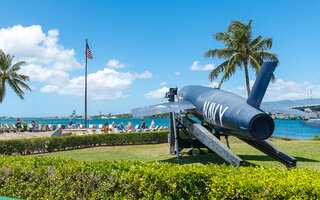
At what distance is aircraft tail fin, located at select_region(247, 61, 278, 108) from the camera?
25.5 feet

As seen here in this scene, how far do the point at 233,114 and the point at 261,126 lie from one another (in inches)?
40.8

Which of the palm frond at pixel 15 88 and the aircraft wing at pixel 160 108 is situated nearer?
the aircraft wing at pixel 160 108

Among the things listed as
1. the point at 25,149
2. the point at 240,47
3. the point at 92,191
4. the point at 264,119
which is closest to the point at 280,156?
the point at 264,119

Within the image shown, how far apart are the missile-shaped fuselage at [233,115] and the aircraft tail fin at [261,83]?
0.25 m

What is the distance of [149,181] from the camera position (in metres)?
5.02

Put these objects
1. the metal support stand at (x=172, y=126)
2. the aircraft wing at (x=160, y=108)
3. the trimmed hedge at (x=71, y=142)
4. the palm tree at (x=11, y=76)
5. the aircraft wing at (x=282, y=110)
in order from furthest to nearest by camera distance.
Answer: the palm tree at (x=11, y=76) → the trimmed hedge at (x=71, y=142) → the metal support stand at (x=172, y=126) → the aircraft wing at (x=160, y=108) → the aircraft wing at (x=282, y=110)

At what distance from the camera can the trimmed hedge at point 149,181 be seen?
4.30 meters

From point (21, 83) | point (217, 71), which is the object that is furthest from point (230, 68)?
point (21, 83)

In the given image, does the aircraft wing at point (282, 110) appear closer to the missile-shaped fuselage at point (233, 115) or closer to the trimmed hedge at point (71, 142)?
the missile-shaped fuselage at point (233, 115)

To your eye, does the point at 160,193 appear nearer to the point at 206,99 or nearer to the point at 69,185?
the point at 69,185

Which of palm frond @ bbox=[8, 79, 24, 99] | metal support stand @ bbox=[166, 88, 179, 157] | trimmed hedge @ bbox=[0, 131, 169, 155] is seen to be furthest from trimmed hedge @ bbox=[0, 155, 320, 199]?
palm frond @ bbox=[8, 79, 24, 99]

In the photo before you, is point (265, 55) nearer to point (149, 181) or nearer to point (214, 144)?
point (214, 144)

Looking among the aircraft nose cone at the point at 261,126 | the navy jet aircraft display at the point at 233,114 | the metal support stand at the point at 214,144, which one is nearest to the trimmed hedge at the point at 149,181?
the metal support stand at the point at 214,144

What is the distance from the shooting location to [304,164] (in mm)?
10844
